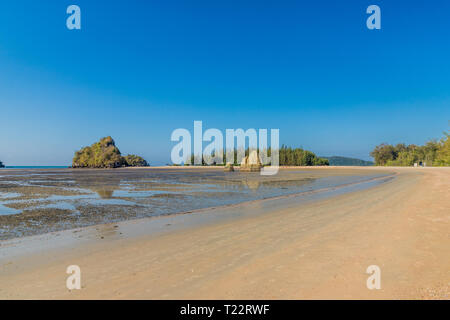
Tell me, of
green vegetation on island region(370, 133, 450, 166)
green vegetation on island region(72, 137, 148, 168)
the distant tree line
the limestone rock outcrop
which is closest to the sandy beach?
the limestone rock outcrop

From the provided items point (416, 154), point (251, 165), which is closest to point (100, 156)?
point (251, 165)

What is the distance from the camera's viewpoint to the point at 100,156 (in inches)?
4665

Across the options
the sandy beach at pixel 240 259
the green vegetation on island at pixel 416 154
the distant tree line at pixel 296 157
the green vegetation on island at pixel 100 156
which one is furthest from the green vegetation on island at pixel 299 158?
the sandy beach at pixel 240 259

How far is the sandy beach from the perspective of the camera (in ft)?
11.2

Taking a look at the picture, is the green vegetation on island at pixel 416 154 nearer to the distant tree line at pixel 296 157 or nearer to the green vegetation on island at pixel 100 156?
the distant tree line at pixel 296 157

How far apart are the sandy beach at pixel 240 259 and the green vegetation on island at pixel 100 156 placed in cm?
11994

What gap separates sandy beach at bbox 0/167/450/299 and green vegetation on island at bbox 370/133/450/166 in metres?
71.8

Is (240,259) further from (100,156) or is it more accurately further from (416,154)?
(100,156)

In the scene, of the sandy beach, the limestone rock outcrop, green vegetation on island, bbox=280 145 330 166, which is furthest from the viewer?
green vegetation on island, bbox=280 145 330 166

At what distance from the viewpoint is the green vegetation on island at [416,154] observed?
64.8 m

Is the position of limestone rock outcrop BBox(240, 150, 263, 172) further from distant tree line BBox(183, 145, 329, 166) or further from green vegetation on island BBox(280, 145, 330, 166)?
green vegetation on island BBox(280, 145, 330, 166)
